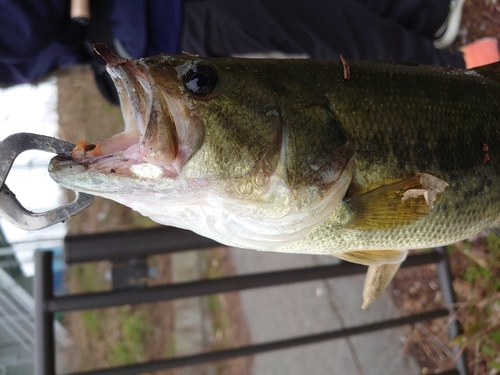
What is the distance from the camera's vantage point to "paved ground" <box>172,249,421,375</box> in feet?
10.4

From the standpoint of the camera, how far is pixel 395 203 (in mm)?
1124

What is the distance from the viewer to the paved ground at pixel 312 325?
3.16 metres

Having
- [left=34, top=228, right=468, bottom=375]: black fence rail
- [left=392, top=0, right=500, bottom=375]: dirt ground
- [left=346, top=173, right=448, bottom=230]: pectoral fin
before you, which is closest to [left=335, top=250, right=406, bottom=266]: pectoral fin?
[left=346, top=173, right=448, bottom=230]: pectoral fin

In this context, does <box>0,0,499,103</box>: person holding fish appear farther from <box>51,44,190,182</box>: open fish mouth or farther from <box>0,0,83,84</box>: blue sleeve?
<box>51,44,190,182</box>: open fish mouth

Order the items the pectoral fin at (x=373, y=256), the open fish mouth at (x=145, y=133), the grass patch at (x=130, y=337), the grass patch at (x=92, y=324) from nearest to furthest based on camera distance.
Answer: the open fish mouth at (x=145, y=133) < the pectoral fin at (x=373, y=256) < the grass patch at (x=130, y=337) < the grass patch at (x=92, y=324)

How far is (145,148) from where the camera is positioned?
91 centimetres

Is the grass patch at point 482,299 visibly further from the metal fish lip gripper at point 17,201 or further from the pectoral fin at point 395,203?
the metal fish lip gripper at point 17,201

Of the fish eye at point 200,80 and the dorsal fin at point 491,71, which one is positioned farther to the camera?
the dorsal fin at point 491,71

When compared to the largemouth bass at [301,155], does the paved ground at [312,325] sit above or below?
below

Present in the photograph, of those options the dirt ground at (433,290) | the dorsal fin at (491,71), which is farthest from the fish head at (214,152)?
the dirt ground at (433,290)

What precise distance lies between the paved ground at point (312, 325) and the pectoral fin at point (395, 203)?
2318 millimetres

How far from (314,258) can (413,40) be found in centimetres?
196

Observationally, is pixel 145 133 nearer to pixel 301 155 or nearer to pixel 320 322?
pixel 301 155

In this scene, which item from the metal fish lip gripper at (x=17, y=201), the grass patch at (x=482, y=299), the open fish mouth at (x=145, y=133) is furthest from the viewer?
the grass patch at (x=482, y=299)
